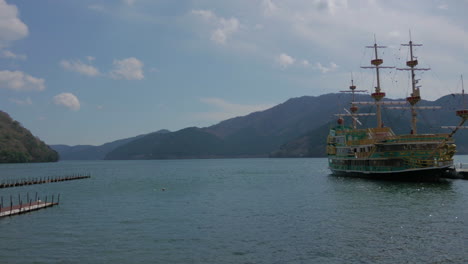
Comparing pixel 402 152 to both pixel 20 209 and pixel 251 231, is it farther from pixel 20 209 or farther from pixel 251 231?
pixel 20 209

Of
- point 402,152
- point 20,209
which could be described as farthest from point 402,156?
point 20,209

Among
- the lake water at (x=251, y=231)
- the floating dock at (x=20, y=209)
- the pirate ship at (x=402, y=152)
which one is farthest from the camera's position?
the pirate ship at (x=402, y=152)

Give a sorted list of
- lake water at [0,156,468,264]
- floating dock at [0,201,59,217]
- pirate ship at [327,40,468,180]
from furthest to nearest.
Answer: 1. pirate ship at [327,40,468,180]
2. floating dock at [0,201,59,217]
3. lake water at [0,156,468,264]

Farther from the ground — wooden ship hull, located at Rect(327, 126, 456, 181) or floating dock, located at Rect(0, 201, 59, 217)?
wooden ship hull, located at Rect(327, 126, 456, 181)

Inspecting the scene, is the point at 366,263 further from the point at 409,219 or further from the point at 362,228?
the point at 409,219

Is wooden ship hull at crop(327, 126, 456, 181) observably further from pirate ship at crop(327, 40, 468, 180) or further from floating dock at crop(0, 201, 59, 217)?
floating dock at crop(0, 201, 59, 217)

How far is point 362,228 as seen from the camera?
120 ft

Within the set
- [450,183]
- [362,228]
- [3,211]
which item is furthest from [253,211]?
[450,183]

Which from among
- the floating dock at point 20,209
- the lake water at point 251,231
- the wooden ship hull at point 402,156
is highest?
the wooden ship hull at point 402,156

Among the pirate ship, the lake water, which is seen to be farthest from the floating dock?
the pirate ship

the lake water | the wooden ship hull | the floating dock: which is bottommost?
the lake water

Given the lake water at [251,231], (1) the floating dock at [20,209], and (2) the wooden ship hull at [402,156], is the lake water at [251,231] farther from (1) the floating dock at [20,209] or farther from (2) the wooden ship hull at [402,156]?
(2) the wooden ship hull at [402,156]

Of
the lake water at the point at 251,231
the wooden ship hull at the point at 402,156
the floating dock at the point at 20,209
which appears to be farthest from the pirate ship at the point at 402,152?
the floating dock at the point at 20,209

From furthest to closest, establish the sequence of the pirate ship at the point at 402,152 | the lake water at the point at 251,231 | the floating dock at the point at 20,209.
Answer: the pirate ship at the point at 402,152
the floating dock at the point at 20,209
the lake water at the point at 251,231
